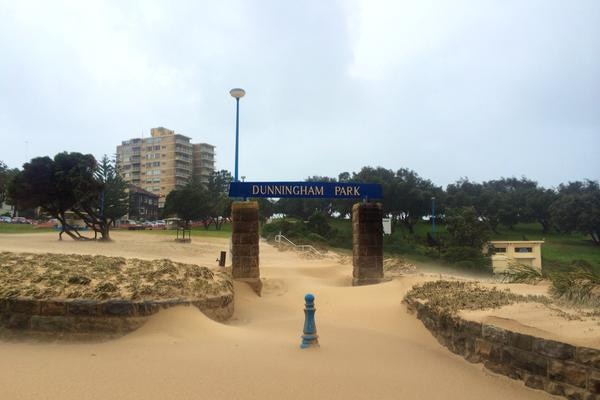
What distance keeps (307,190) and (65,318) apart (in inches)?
317

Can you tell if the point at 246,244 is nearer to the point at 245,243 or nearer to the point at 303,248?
the point at 245,243

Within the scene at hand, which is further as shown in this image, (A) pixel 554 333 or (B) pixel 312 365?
(B) pixel 312 365

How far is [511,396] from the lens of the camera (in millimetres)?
4320

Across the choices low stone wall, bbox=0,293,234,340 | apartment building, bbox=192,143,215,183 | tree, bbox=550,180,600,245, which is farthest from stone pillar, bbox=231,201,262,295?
apartment building, bbox=192,143,215,183

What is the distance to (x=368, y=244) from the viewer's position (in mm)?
12828

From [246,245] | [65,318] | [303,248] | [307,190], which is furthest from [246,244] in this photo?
[303,248]

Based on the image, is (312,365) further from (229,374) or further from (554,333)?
(554,333)

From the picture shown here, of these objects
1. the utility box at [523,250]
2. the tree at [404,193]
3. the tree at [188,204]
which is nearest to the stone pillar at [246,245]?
the utility box at [523,250]

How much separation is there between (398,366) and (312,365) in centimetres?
106

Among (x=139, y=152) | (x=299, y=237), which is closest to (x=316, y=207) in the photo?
(x=299, y=237)

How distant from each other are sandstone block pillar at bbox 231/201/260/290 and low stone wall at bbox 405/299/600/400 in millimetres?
6667

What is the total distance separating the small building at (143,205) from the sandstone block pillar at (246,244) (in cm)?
7927

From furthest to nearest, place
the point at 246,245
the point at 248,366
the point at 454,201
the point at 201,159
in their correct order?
1. the point at 201,159
2. the point at 454,201
3. the point at 246,245
4. the point at 248,366

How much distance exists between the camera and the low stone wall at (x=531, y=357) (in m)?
3.88
